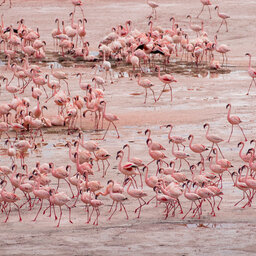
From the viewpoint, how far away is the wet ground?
959cm

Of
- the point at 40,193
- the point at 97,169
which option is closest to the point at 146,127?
the point at 97,169

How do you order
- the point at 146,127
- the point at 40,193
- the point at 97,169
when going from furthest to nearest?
the point at 146,127, the point at 97,169, the point at 40,193

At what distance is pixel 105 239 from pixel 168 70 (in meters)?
11.6

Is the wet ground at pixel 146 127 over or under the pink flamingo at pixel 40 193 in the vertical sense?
under

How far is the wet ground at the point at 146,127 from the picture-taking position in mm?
9594

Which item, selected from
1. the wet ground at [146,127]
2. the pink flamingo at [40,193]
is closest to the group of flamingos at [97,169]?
the pink flamingo at [40,193]

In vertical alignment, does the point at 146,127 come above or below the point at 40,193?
below

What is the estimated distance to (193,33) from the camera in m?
25.8

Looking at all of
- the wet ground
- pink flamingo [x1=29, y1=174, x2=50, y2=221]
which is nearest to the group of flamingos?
pink flamingo [x1=29, y1=174, x2=50, y2=221]

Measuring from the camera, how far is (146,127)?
15.4 metres

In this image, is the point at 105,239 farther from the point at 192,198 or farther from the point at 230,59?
the point at 230,59

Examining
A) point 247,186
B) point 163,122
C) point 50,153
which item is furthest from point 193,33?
point 247,186

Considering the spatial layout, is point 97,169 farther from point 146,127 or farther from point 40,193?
point 146,127

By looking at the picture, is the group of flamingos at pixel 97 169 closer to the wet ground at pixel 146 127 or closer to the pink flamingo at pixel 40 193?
the pink flamingo at pixel 40 193
